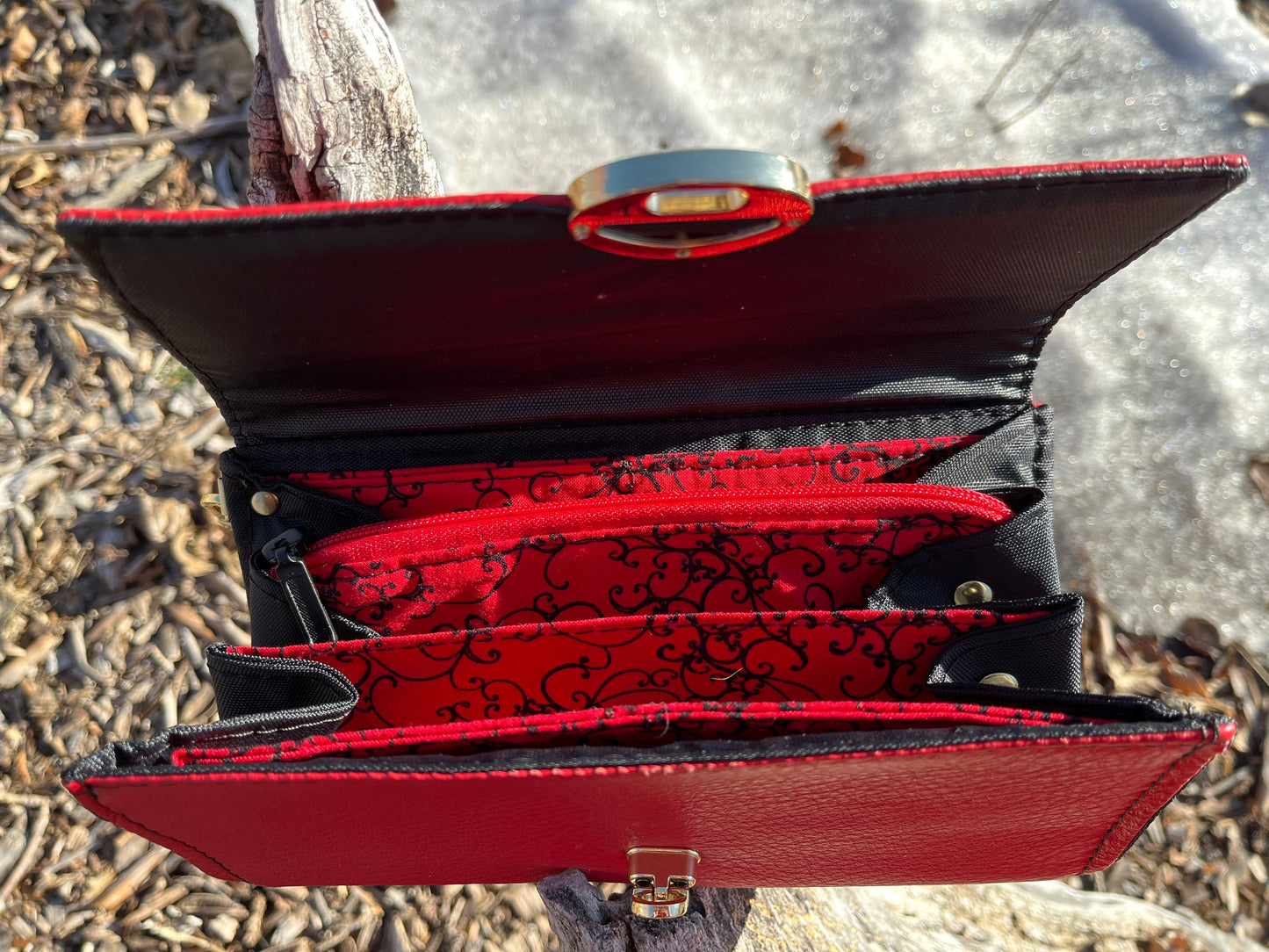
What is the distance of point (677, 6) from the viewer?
210 centimetres

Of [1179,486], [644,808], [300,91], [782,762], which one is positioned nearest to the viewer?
[782,762]

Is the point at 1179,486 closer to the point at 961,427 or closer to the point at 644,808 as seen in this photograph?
the point at 961,427

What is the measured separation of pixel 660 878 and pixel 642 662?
257 millimetres

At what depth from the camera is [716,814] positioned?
813 mm

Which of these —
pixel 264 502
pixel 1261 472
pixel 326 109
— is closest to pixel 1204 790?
pixel 1261 472

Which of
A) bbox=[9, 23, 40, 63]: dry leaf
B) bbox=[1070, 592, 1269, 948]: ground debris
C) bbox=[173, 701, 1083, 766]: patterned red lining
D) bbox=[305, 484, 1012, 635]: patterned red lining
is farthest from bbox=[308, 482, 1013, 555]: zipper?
bbox=[9, 23, 40, 63]: dry leaf

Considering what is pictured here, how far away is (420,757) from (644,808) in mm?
215

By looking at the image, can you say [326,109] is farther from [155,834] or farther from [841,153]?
[841,153]

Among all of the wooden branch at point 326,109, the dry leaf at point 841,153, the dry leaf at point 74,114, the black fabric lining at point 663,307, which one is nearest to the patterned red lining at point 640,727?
the black fabric lining at point 663,307

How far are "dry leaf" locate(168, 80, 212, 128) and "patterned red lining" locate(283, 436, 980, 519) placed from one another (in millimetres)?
1387

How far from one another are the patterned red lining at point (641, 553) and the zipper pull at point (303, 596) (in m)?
0.02

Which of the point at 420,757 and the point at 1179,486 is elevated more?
the point at 1179,486

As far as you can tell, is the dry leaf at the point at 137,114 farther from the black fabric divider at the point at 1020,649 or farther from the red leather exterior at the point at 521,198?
the black fabric divider at the point at 1020,649

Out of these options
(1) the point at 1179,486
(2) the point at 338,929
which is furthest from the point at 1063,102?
(2) the point at 338,929
